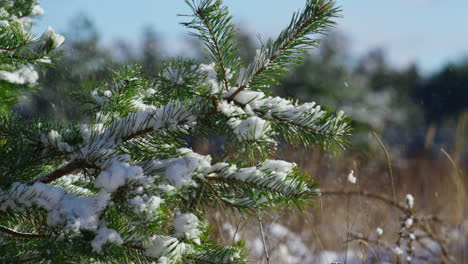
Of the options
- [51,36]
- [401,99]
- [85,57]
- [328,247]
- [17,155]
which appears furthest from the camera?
[401,99]

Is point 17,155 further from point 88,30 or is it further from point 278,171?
point 88,30

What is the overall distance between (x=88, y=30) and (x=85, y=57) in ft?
1.72

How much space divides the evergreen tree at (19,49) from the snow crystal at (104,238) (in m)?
0.27

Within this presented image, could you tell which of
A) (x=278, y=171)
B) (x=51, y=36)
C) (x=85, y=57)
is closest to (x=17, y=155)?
(x=51, y=36)

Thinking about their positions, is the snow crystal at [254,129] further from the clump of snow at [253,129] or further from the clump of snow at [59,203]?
the clump of snow at [59,203]

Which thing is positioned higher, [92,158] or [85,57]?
[92,158]

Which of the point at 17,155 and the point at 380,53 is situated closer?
the point at 17,155

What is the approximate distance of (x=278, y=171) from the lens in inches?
38.2

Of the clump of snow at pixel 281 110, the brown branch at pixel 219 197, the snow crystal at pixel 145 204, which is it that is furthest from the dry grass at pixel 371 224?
the snow crystal at pixel 145 204

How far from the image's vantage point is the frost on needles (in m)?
0.87

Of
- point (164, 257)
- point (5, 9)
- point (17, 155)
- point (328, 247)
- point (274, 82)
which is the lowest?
point (328, 247)

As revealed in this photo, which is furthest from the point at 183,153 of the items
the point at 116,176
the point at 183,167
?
the point at 116,176

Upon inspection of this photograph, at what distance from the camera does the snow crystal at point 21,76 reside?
0.74 m

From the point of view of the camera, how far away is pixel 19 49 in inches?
35.5
